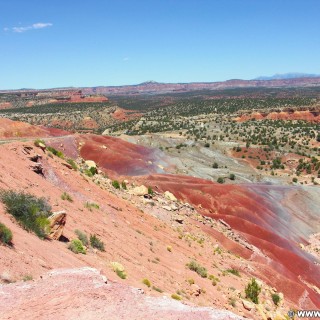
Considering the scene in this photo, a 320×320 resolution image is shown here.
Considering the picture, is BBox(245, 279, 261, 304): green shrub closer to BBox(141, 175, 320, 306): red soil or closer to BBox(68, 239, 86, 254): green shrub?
BBox(141, 175, 320, 306): red soil

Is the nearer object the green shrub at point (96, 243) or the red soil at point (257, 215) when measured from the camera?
the green shrub at point (96, 243)

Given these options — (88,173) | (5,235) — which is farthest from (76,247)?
(88,173)

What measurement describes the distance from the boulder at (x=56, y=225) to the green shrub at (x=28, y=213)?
0.49 ft

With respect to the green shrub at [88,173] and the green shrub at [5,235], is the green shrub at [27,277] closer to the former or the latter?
the green shrub at [5,235]

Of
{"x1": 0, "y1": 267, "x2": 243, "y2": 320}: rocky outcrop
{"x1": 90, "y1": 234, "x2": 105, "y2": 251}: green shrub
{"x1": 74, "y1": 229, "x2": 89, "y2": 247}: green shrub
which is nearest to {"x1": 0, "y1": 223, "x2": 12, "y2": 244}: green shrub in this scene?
{"x1": 0, "y1": 267, "x2": 243, "y2": 320}: rocky outcrop

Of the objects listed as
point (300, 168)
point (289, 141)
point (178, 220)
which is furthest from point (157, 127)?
point (178, 220)

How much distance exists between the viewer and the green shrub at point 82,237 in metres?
15.6

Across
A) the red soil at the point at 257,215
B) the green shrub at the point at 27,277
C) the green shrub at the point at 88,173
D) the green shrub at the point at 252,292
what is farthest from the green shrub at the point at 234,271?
the green shrub at the point at 27,277

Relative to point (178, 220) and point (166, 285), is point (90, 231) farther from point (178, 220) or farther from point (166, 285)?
point (178, 220)

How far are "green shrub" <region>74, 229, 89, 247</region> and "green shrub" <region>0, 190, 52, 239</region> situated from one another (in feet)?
5.47

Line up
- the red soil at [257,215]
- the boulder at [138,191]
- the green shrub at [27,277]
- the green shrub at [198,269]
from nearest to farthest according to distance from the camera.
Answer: the green shrub at [27,277], the green shrub at [198,269], the red soil at [257,215], the boulder at [138,191]

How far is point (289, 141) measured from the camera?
95062 millimetres

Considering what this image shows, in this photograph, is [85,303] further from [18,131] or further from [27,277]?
[18,131]

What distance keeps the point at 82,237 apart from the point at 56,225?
5.62 ft
